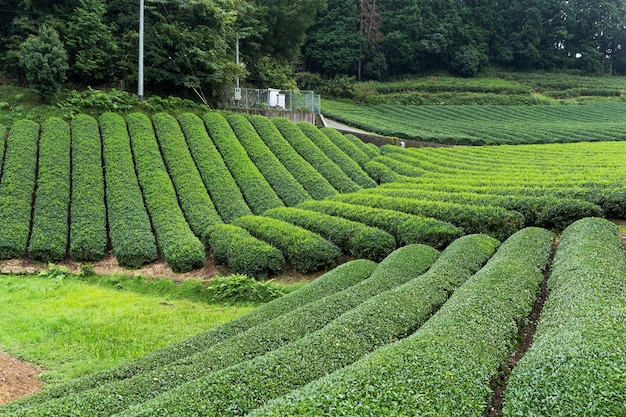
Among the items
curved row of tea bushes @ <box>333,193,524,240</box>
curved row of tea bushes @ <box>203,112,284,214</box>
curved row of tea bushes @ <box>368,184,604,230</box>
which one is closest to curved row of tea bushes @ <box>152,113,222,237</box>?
curved row of tea bushes @ <box>203,112,284,214</box>

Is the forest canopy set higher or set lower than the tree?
higher

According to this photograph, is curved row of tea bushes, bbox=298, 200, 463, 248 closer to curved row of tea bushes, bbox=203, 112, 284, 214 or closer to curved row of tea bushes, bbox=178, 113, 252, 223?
curved row of tea bushes, bbox=203, 112, 284, 214

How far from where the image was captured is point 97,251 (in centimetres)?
1791

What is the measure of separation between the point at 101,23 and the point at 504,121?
3801 cm

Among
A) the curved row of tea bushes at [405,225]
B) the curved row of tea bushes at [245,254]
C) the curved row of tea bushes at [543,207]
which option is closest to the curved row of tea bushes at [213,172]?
the curved row of tea bushes at [245,254]

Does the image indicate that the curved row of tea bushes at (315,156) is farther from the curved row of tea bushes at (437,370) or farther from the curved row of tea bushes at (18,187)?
the curved row of tea bushes at (437,370)

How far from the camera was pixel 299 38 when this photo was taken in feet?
156

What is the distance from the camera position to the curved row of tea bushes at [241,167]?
22172 mm

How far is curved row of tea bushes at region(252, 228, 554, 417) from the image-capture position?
19.0 feet

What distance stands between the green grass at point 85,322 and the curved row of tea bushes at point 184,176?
5048mm

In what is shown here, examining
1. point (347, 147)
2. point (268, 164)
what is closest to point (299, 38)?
point (347, 147)

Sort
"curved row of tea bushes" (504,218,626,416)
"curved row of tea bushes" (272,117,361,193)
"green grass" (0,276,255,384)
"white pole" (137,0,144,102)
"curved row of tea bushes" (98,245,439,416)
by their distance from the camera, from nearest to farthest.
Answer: "curved row of tea bushes" (504,218,626,416)
"curved row of tea bushes" (98,245,439,416)
"green grass" (0,276,255,384)
"curved row of tea bushes" (272,117,361,193)
"white pole" (137,0,144,102)

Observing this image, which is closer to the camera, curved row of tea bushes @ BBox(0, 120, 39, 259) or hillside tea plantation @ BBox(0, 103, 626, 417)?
hillside tea plantation @ BBox(0, 103, 626, 417)

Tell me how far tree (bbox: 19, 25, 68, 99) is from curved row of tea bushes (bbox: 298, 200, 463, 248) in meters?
15.9
